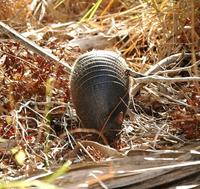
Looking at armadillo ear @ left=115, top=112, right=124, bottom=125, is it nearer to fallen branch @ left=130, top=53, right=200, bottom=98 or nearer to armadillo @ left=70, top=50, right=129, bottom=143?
armadillo @ left=70, top=50, right=129, bottom=143

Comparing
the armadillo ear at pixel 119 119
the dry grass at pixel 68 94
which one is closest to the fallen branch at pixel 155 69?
the dry grass at pixel 68 94

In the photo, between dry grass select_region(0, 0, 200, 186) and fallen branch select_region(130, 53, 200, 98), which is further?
fallen branch select_region(130, 53, 200, 98)

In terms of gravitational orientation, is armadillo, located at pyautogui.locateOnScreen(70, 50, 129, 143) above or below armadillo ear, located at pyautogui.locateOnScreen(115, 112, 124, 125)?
above

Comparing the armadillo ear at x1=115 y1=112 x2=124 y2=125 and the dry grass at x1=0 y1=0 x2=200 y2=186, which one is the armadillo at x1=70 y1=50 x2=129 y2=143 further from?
the dry grass at x1=0 y1=0 x2=200 y2=186

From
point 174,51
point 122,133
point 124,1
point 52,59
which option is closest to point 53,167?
point 122,133

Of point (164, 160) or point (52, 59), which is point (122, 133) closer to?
point (52, 59)

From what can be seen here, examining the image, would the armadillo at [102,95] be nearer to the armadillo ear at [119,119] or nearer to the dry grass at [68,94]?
the armadillo ear at [119,119]

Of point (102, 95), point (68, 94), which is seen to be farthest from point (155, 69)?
point (102, 95)

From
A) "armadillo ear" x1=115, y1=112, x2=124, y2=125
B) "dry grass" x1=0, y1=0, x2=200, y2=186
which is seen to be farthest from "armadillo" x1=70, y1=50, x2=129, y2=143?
"dry grass" x1=0, y1=0, x2=200, y2=186
